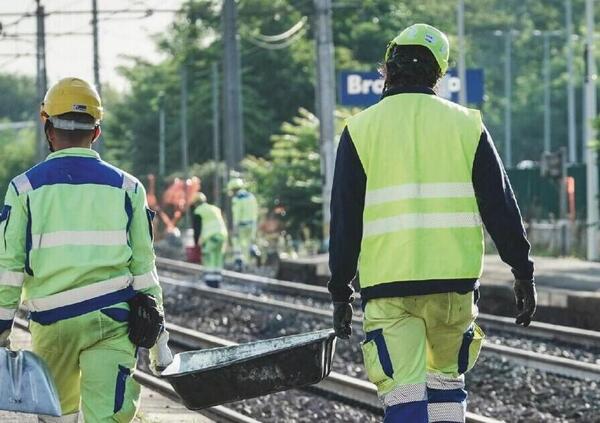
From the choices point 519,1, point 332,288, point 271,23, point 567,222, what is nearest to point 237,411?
point 332,288

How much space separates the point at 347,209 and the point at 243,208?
914 inches

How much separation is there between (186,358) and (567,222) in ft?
83.9

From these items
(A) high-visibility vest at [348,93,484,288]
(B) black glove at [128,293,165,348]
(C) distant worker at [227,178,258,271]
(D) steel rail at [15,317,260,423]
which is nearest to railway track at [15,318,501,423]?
(D) steel rail at [15,317,260,423]

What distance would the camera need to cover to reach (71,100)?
586cm

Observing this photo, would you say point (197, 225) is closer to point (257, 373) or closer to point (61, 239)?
point (257, 373)

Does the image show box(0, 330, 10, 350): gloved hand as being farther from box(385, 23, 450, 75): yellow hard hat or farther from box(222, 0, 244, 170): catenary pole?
box(222, 0, 244, 170): catenary pole

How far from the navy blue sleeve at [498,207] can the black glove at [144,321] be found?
1342mm

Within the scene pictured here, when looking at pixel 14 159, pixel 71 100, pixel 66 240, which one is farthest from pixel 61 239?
pixel 14 159

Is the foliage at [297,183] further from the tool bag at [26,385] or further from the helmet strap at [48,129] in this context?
the tool bag at [26,385]

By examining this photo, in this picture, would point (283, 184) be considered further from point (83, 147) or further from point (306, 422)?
point (83, 147)

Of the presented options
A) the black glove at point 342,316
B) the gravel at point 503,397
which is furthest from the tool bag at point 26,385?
the gravel at point 503,397

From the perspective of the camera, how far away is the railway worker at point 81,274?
223 inches

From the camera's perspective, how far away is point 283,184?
3416cm

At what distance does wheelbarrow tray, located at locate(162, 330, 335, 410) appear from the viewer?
614 centimetres
